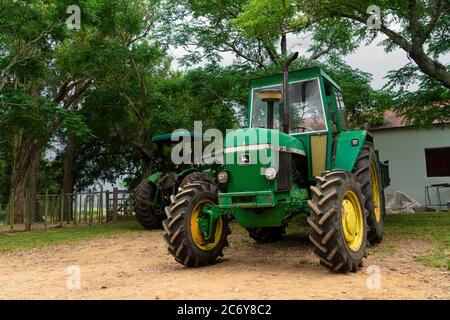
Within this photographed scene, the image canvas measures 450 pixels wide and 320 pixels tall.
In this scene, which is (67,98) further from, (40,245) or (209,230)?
(209,230)

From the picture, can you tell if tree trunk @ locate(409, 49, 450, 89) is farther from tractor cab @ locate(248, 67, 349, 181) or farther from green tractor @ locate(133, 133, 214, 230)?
green tractor @ locate(133, 133, 214, 230)

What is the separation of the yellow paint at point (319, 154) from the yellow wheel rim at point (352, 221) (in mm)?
922

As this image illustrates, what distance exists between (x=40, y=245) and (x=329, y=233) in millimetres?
7649

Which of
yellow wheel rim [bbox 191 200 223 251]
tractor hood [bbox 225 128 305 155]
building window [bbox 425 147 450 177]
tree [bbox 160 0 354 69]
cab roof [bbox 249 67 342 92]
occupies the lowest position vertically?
yellow wheel rim [bbox 191 200 223 251]

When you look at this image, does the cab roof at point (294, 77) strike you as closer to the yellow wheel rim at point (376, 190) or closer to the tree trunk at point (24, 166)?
the yellow wheel rim at point (376, 190)

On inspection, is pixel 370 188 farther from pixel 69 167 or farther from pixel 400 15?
pixel 69 167

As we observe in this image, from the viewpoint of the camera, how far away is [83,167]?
2416 centimetres

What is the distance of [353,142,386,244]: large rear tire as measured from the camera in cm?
759

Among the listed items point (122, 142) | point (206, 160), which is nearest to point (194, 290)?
point (206, 160)

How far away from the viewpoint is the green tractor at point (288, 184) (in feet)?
19.2

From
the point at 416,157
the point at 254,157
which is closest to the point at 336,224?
the point at 254,157

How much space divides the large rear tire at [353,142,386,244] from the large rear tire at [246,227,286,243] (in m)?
1.67

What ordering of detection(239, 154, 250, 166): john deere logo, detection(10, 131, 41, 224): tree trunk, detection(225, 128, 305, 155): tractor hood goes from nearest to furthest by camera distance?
detection(225, 128, 305, 155): tractor hood < detection(239, 154, 250, 166): john deere logo < detection(10, 131, 41, 224): tree trunk

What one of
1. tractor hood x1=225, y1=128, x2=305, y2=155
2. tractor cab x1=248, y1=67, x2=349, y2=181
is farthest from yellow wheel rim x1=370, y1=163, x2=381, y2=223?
tractor hood x1=225, y1=128, x2=305, y2=155
